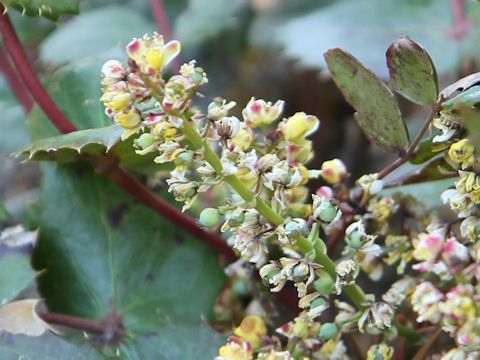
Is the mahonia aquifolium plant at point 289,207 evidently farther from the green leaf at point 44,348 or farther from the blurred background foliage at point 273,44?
the blurred background foliage at point 273,44

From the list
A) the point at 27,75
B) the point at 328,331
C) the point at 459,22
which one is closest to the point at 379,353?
the point at 328,331

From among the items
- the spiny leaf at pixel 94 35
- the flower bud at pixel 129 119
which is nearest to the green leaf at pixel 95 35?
the spiny leaf at pixel 94 35

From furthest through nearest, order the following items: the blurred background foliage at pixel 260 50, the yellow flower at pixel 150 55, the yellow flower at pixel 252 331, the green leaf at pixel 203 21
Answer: the green leaf at pixel 203 21 → the blurred background foliage at pixel 260 50 → the yellow flower at pixel 252 331 → the yellow flower at pixel 150 55

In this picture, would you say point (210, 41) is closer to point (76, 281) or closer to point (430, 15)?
point (430, 15)

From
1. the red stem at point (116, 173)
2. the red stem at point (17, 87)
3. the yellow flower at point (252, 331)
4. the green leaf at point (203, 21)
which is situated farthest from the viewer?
the green leaf at point (203, 21)

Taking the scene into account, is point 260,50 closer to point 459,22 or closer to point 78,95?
point 459,22
